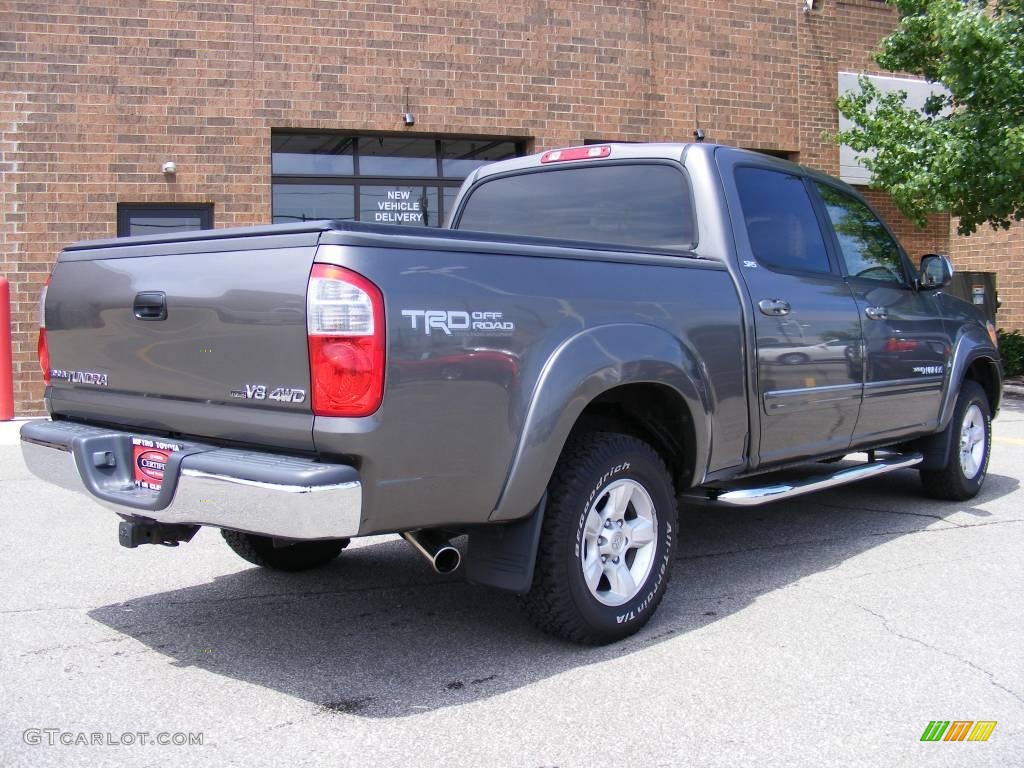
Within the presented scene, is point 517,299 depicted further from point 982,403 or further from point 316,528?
point 982,403

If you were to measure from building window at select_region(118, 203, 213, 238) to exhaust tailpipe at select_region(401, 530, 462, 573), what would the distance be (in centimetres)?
957

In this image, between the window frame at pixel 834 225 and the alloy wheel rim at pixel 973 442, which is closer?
the window frame at pixel 834 225

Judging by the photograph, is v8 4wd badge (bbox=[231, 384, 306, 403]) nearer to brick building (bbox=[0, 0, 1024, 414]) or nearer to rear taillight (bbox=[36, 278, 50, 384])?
rear taillight (bbox=[36, 278, 50, 384])

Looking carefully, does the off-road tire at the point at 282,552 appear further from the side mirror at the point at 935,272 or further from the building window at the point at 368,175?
the building window at the point at 368,175

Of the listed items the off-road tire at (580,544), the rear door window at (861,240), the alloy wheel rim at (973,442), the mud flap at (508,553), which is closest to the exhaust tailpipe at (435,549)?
the mud flap at (508,553)

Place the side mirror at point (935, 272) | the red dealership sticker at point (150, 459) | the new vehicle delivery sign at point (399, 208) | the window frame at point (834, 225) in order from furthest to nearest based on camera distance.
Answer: the new vehicle delivery sign at point (399, 208) < the side mirror at point (935, 272) < the window frame at point (834, 225) < the red dealership sticker at point (150, 459)

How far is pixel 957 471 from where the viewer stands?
6703mm

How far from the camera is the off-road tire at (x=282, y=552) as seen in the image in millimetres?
5066

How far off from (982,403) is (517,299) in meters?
4.64

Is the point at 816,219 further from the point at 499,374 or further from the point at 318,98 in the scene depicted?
the point at 318,98

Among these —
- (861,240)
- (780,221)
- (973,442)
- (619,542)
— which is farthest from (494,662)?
(973,442)

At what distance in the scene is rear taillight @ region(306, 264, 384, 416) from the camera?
10.7ft

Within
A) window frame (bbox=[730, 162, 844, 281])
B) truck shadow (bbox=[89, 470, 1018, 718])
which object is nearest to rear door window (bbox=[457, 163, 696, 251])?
window frame (bbox=[730, 162, 844, 281])

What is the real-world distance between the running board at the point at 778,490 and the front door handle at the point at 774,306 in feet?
2.71
